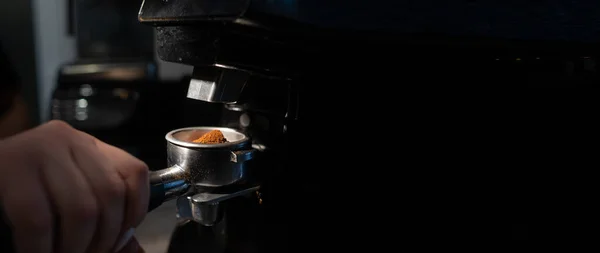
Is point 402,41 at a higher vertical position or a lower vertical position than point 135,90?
higher

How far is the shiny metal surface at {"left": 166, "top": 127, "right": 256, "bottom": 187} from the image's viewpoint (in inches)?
20.3

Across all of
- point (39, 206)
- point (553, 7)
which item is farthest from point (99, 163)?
point (553, 7)

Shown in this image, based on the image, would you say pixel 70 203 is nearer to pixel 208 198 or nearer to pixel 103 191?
pixel 103 191

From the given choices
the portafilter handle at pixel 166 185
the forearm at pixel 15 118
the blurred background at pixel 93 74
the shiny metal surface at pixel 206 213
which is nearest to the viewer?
the portafilter handle at pixel 166 185

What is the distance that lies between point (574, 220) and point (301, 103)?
0.39 m

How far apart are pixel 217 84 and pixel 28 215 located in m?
0.24

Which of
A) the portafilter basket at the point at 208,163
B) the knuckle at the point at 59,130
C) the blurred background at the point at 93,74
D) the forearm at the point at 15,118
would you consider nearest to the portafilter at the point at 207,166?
the portafilter basket at the point at 208,163

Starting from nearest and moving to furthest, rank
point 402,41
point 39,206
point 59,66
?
point 39,206 → point 402,41 → point 59,66

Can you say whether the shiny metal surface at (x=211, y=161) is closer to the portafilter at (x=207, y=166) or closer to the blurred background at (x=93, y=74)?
the portafilter at (x=207, y=166)

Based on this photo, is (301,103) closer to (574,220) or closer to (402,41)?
(402,41)

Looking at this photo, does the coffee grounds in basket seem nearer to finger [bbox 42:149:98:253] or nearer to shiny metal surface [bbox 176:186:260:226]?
shiny metal surface [bbox 176:186:260:226]

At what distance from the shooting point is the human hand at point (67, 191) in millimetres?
344

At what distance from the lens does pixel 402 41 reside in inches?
18.7

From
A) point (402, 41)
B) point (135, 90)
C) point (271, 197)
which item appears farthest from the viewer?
point (135, 90)
